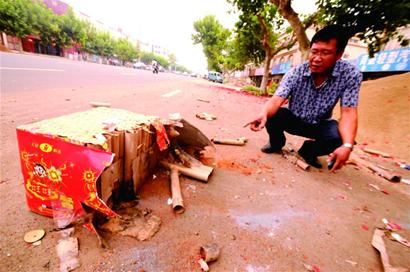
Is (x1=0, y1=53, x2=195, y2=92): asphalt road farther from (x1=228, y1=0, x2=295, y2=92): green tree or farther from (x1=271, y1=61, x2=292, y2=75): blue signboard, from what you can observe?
(x1=271, y1=61, x2=292, y2=75): blue signboard

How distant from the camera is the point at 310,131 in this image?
2752 mm

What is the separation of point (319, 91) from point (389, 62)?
14.3 m

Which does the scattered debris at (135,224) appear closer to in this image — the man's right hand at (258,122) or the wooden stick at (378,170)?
the man's right hand at (258,122)

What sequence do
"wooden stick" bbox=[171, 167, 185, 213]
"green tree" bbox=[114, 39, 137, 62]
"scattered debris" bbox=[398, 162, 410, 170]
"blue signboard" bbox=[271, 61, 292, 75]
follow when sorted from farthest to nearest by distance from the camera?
1. "green tree" bbox=[114, 39, 137, 62]
2. "blue signboard" bbox=[271, 61, 292, 75]
3. "scattered debris" bbox=[398, 162, 410, 170]
4. "wooden stick" bbox=[171, 167, 185, 213]

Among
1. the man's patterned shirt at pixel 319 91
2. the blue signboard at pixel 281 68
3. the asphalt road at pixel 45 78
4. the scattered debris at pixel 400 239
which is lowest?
the scattered debris at pixel 400 239

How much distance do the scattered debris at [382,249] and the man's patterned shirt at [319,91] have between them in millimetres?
1277

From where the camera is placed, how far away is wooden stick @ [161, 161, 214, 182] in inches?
81.8

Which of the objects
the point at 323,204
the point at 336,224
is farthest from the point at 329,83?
the point at 336,224

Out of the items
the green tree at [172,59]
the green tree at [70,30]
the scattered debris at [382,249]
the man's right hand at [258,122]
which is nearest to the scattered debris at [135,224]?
the man's right hand at [258,122]

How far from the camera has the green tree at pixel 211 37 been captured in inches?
1311

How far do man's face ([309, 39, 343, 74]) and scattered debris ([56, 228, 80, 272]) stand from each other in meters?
2.71

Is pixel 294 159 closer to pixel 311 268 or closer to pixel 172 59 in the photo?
pixel 311 268

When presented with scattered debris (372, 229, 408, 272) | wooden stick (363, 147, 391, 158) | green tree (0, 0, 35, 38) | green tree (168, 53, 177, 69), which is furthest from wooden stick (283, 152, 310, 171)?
green tree (168, 53, 177, 69)

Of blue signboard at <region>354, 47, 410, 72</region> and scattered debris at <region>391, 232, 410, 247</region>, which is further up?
blue signboard at <region>354, 47, 410, 72</region>
